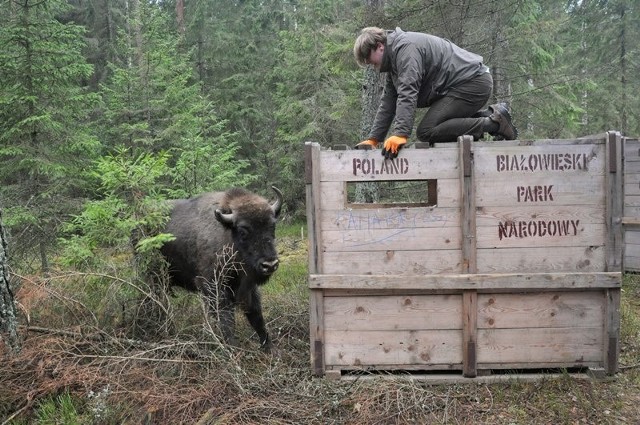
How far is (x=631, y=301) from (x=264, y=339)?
5.82 meters

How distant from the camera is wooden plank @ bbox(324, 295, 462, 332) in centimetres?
477

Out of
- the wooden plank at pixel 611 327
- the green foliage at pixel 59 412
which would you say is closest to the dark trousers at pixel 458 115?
the wooden plank at pixel 611 327

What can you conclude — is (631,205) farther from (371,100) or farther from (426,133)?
(426,133)

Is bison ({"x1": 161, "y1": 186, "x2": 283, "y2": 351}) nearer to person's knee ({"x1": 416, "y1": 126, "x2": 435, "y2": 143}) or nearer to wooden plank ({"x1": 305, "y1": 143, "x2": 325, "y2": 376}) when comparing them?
wooden plank ({"x1": 305, "y1": 143, "x2": 325, "y2": 376})

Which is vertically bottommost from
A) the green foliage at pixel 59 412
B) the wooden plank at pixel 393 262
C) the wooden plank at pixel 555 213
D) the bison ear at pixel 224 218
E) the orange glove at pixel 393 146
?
the green foliage at pixel 59 412

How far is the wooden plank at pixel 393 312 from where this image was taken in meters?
4.77

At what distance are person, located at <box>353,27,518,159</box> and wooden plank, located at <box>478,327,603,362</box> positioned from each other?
2.06 m

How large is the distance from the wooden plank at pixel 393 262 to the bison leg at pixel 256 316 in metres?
1.60

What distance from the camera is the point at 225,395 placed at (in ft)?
14.6

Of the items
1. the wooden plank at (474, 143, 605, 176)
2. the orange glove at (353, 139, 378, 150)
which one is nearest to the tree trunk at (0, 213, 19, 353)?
the orange glove at (353, 139, 378, 150)

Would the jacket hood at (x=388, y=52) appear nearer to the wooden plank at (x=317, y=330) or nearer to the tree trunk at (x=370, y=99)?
the wooden plank at (x=317, y=330)

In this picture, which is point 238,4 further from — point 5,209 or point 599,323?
point 599,323

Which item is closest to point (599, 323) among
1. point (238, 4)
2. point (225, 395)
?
point (225, 395)

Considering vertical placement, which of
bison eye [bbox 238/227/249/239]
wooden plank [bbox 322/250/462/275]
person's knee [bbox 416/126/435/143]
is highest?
person's knee [bbox 416/126/435/143]
